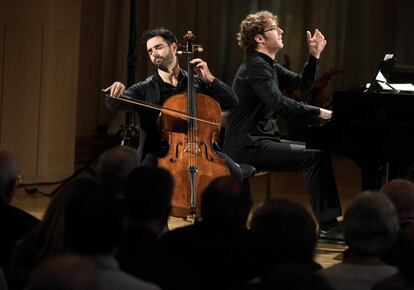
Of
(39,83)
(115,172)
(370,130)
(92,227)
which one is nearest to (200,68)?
(370,130)

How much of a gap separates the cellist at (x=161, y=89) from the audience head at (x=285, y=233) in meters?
2.63

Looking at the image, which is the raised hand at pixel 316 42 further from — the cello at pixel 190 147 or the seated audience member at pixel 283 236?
the seated audience member at pixel 283 236

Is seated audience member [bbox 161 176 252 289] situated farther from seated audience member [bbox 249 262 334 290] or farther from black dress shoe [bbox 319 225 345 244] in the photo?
black dress shoe [bbox 319 225 345 244]

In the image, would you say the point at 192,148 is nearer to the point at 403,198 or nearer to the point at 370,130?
the point at 370,130

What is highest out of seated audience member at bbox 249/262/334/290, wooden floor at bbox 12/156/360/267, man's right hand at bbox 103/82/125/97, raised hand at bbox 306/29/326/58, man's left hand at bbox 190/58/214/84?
raised hand at bbox 306/29/326/58

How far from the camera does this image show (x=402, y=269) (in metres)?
2.42

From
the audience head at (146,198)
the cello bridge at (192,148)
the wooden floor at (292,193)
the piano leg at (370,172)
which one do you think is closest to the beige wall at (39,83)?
the wooden floor at (292,193)

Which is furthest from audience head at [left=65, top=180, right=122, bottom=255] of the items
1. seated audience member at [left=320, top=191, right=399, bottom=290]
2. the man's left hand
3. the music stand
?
the music stand

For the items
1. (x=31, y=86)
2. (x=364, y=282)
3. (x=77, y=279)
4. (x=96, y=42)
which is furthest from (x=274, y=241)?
(x=96, y=42)

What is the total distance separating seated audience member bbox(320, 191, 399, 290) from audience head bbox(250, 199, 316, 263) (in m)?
0.16

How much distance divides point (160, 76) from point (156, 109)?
259 mm

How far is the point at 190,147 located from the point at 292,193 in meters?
2.19

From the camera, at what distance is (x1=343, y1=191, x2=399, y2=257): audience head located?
282 centimetres

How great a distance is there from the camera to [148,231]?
2.72m
